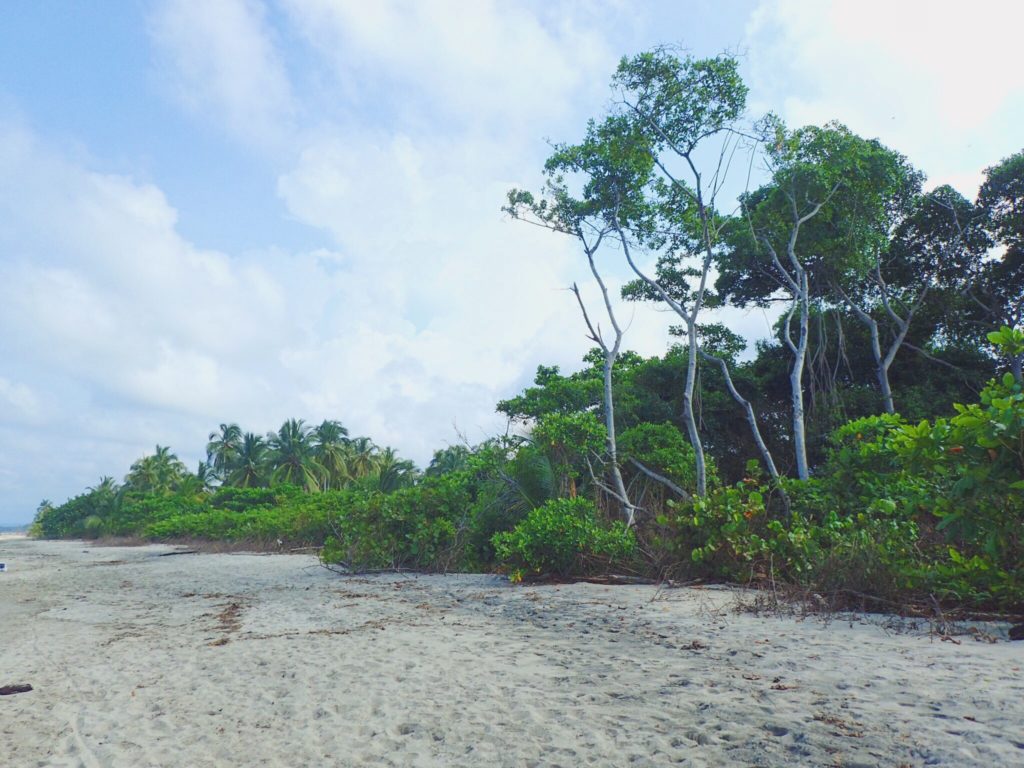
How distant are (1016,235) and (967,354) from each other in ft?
11.2

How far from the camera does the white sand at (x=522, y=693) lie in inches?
124

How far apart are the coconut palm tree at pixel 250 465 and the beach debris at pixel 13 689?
42649 mm

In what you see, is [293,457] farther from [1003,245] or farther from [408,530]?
[1003,245]

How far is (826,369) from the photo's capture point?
18.0 metres

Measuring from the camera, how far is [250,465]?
46.2 m

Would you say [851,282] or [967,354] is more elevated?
[851,282]

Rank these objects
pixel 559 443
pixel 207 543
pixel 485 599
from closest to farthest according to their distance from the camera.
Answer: pixel 485 599 → pixel 559 443 → pixel 207 543

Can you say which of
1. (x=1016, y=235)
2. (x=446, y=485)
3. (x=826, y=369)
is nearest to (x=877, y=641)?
(x=446, y=485)

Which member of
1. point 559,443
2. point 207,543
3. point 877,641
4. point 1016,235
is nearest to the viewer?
point 877,641

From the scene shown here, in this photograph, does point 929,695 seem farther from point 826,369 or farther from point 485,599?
point 826,369

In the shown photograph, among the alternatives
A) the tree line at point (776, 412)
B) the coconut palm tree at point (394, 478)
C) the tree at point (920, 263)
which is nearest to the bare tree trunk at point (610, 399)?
the tree line at point (776, 412)

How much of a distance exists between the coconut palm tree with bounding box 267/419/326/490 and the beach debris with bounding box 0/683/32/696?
128ft

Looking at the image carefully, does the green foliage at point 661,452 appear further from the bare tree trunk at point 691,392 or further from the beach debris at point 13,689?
the beach debris at point 13,689

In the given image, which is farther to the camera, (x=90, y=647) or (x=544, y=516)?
(x=544, y=516)
